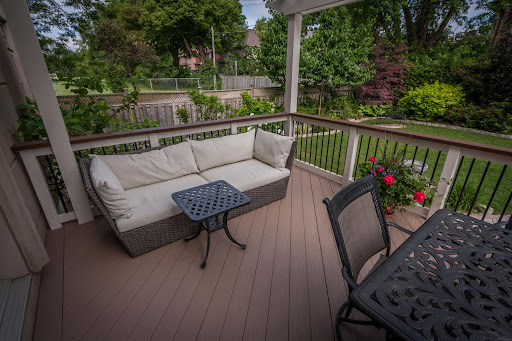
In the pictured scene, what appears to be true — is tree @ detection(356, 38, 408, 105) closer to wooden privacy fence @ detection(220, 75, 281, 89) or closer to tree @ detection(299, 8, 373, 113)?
tree @ detection(299, 8, 373, 113)

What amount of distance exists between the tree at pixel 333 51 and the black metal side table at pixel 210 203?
658 cm

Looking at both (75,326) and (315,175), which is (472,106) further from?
(75,326)

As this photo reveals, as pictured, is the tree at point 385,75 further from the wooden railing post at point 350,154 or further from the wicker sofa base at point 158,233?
the wicker sofa base at point 158,233

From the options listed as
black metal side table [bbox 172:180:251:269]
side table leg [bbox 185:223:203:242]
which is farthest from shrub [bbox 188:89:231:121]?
side table leg [bbox 185:223:203:242]

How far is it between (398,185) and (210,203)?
1870 mm

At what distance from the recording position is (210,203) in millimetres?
1921

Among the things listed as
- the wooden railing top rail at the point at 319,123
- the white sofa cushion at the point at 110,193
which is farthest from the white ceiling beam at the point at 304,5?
the white sofa cushion at the point at 110,193

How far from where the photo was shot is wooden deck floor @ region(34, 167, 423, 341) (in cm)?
141

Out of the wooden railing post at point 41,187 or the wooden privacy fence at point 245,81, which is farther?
the wooden privacy fence at point 245,81

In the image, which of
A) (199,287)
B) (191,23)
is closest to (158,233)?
(199,287)

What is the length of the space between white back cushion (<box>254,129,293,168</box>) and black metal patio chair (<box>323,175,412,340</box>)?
1.46 metres

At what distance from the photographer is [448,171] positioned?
216cm

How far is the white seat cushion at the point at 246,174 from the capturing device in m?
2.47

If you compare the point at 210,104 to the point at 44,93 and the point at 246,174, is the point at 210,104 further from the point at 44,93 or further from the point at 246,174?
the point at 44,93
